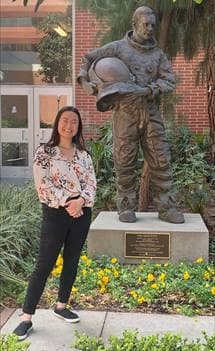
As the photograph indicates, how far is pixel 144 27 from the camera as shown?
5926mm

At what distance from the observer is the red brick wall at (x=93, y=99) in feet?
43.5

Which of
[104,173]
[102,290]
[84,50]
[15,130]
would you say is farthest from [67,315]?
[15,130]

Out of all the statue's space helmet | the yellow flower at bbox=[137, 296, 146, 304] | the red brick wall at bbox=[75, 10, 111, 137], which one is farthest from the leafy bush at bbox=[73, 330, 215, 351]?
the red brick wall at bbox=[75, 10, 111, 137]

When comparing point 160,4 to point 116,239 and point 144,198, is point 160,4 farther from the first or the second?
point 116,239

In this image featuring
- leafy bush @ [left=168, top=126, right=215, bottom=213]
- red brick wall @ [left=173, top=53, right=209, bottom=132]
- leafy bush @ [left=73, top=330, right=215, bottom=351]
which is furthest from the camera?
red brick wall @ [left=173, top=53, right=209, bottom=132]

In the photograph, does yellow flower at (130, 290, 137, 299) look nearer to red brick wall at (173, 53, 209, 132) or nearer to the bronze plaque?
the bronze plaque

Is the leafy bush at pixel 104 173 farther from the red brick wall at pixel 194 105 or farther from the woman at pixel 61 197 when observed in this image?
the woman at pixel 61 197

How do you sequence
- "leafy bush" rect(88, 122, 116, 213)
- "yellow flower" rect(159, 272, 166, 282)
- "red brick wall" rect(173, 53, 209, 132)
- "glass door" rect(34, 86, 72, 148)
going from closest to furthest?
"yellow flower" rect(159, 272, 166, 282), "leafy bush" rect(88, 122, 116, 213), "red brick wall" rect(173, 53, 209, 132), "glass door" rect(34, 86, 72, 148)

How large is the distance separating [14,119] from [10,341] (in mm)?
13049

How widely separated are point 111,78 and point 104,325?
2.69 meters

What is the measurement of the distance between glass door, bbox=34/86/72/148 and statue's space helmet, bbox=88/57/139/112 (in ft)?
30.4

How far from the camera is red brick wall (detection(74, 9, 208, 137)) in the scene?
1327 centimetres

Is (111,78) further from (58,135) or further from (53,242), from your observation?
(53,242)

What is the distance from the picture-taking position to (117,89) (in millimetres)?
5879
